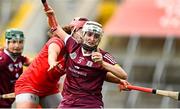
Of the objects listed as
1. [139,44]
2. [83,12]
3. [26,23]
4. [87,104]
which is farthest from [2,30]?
[87,104]

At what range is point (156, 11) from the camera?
19.6 m

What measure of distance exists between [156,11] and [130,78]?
5.46 feet

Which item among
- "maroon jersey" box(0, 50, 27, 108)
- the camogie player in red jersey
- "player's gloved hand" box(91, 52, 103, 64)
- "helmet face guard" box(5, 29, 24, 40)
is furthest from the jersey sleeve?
"player's gloved hand" box(91, 52, 103, 64)

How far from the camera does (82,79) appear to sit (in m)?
10.0

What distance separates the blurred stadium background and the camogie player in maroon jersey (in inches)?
270

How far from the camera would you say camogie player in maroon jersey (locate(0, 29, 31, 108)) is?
11.5 meters

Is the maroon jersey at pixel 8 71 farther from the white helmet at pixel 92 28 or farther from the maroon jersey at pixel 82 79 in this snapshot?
the white helmet at pixel 92 28

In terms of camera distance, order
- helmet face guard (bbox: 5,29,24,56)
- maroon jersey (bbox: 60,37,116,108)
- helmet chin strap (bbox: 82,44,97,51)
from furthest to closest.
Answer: helmet face guard (bbox: 5,29,24,56) → maroon jersey (bbox: 60,37,116,108) → helmet chin strap (bbox: 82,44,97,51)

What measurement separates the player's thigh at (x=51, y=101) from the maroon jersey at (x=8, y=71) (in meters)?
0.68

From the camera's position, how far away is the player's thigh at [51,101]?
11305 millimetres

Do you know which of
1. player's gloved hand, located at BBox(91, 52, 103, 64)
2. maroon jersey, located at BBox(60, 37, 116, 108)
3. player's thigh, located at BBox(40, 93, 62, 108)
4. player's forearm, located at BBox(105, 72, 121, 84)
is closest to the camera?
player's gloved hand, located at BBox(91, 52, 103, 64)

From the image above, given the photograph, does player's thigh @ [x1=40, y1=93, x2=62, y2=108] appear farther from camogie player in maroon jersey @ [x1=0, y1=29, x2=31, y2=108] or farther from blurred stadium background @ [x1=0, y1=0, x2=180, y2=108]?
blurred stadium background @ [x1=0, y1=0, x2=180, y2=108]

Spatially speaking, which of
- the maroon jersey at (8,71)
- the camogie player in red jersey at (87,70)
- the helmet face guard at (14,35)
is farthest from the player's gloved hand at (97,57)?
the maroon jersey at (8,71)

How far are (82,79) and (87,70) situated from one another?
0.12 meters
